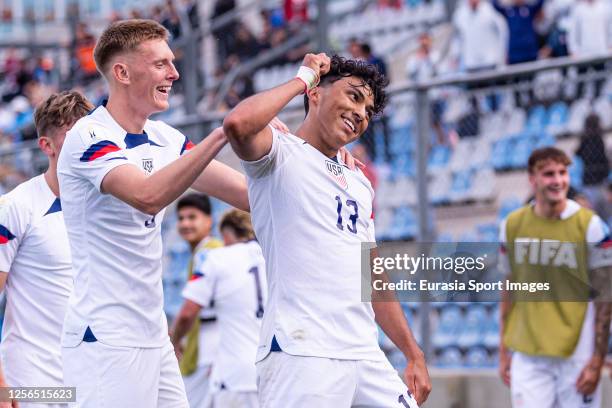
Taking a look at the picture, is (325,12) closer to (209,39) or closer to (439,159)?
(209,39)

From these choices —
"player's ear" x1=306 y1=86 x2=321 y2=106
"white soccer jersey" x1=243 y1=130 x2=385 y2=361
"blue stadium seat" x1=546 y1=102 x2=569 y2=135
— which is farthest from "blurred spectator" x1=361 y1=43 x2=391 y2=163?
"white soccer jersey" x1=243 y1=130 x2=385 y2=361

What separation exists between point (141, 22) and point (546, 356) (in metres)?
4.10

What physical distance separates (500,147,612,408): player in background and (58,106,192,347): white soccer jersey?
3679mm

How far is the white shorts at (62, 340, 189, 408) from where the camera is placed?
5.18 metres

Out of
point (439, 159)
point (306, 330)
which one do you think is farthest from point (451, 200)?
point (306, 330)

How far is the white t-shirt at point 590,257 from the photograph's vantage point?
26.8 feet

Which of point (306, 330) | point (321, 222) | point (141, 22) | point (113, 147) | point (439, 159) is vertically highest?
point (439, 159)

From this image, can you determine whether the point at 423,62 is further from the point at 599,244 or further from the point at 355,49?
the point at 599,244

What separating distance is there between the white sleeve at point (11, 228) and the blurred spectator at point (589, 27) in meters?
8.66

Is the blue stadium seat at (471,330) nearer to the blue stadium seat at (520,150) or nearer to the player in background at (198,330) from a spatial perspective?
the blue stadium seat at (520,150)

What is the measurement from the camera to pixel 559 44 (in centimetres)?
1359

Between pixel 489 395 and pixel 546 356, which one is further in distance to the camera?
pixel 489 395

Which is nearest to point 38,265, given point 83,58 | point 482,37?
point 482,37

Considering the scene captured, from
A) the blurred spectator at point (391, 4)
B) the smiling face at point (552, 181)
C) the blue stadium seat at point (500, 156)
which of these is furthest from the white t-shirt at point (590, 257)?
the blurred spectator at point (391, 4)
